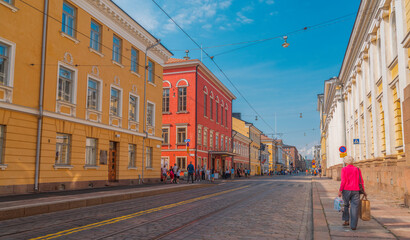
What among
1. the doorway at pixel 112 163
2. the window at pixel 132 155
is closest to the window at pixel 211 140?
the window at pixel 132 155


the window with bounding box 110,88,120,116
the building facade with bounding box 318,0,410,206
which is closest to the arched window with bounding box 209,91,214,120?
the building facade with bounding box 318,0,410,206

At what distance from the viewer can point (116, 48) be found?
23.2m

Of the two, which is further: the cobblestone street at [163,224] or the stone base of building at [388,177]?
the stone base of building at [388,177]

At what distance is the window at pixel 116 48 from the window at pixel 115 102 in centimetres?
210

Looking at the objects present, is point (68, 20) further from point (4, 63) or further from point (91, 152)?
point (91, 152)

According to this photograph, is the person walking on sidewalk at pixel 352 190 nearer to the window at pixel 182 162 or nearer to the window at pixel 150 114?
the window at pixel 150 114

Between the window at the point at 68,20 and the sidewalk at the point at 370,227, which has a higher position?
the window at the point at 68,20

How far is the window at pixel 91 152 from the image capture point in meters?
19.6

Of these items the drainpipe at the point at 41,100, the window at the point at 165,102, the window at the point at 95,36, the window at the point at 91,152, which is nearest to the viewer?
the drainpipe at the point at 41,100

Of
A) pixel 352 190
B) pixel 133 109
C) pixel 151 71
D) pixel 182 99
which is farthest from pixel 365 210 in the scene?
pixel 182 99

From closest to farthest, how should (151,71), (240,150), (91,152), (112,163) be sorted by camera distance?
(91,152)
(112,163)
(151,71)
(240,150)

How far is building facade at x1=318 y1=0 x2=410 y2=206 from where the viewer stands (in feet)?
41.0

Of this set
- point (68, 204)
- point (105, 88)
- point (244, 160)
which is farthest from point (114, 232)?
point (244, 160)

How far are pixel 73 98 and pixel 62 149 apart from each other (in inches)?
109
